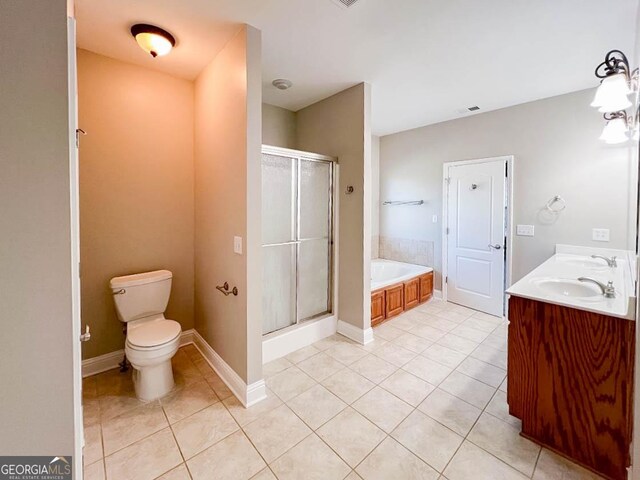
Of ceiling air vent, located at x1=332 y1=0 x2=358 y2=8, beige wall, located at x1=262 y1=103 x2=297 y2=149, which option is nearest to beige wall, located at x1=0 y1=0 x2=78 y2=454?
ceiling air vent, located at x1=332 y1=0 x2=358 y2=8

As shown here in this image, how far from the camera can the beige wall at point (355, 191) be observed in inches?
108

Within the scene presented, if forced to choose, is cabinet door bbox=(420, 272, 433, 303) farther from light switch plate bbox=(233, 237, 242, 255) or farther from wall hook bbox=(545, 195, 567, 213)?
light switch plate bbox=(233, 237, 242, 255)

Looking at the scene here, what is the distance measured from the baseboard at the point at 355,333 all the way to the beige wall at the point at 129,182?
167 cm

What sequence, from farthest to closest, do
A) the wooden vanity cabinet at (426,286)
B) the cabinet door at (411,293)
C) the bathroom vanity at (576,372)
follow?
the wooden vanity cabinet at (426,286) → the cabinet door at (411,293) → the bathroom vanity at (576,372)

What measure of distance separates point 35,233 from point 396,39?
2.39 meters

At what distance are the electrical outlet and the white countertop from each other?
108 mm

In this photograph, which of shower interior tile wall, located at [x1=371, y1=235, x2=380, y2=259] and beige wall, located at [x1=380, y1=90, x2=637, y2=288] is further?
shower interior tile wall, located at [x1=371, y1=235, x2=380, y2=259]

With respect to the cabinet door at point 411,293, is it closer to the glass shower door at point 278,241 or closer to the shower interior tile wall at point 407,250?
the shower interior tile wall at point 407,250

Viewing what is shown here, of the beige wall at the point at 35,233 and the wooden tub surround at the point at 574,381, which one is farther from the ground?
the beige wall at the point at 35,233

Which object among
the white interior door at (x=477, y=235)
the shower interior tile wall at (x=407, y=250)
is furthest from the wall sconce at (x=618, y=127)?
the shower interior tile wall at (x=407, y=250)

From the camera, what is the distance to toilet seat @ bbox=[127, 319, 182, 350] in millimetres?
1905

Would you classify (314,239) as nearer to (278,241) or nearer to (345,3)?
(278,241)

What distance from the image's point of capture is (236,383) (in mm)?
2055

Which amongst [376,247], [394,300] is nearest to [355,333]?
[394,300]
